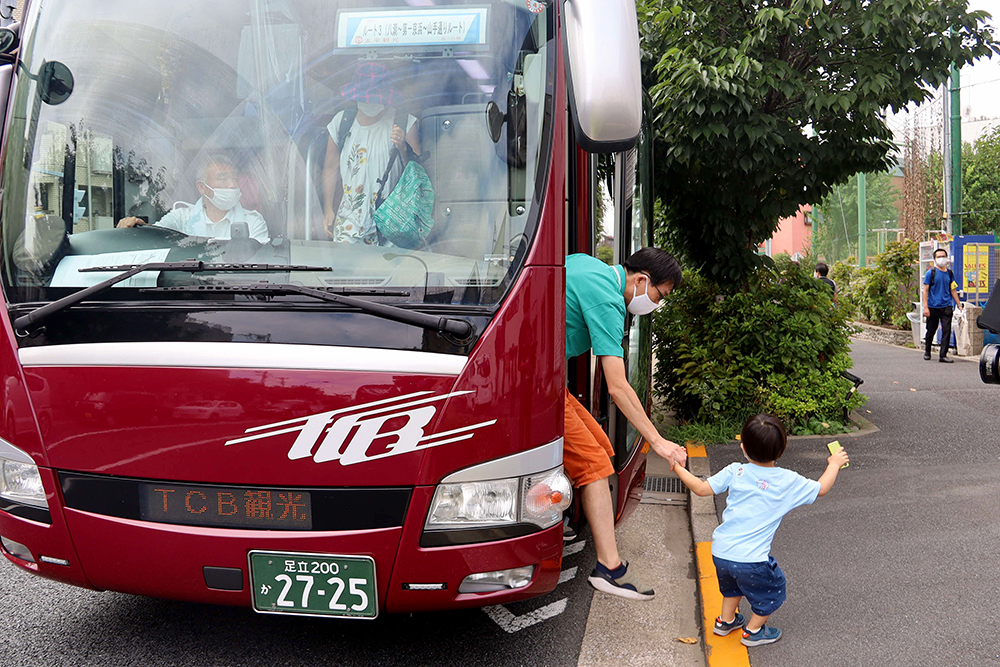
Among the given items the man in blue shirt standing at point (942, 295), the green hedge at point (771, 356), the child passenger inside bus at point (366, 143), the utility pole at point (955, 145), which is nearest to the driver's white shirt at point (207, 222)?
the child passenger inside bus at point (366, 143)

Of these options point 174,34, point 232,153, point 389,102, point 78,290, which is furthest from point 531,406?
point 174,34

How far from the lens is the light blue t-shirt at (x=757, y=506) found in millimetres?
3443

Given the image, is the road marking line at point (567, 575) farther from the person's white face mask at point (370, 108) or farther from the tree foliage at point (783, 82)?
the tree foliage at point (783, 82)

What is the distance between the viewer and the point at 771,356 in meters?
7.29

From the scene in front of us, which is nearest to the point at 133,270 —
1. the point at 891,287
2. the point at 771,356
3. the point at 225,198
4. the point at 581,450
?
the point at 225,198

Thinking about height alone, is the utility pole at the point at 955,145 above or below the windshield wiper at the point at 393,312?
above

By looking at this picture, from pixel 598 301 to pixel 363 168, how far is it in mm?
1093

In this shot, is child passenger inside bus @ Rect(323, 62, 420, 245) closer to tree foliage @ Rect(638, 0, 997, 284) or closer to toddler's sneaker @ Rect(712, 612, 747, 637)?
toddler's sneaker @ Rect(712, 612, 747, 637)

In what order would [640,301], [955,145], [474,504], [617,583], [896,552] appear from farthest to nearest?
[955,145] < [896,552] < [640,301] < [617,583] < [474,504]

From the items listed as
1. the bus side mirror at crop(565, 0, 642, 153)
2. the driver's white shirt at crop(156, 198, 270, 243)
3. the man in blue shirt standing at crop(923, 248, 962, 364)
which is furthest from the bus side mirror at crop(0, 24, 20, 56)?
the man in blue shirt standing at crop(923, 248, 962, 364)

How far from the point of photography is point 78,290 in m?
3.03

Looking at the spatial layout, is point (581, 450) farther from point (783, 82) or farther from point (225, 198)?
point (783, 82)

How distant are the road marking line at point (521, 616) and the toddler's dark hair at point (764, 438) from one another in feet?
4.26

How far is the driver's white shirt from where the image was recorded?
9.96 feet
